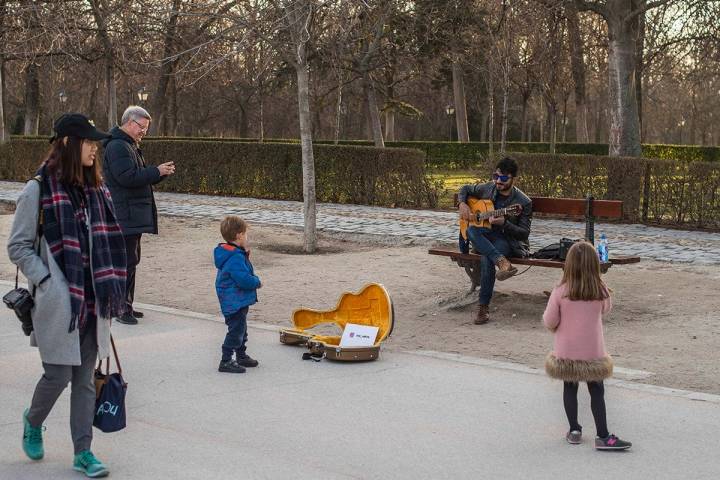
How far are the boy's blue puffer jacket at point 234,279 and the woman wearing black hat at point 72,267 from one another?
6.98 feet

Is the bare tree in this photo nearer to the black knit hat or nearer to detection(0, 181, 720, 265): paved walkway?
detection(0, 181, 720, 265): paved walkway

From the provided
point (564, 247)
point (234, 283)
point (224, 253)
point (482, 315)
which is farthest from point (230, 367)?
point (564, 247)

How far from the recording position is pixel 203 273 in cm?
1187

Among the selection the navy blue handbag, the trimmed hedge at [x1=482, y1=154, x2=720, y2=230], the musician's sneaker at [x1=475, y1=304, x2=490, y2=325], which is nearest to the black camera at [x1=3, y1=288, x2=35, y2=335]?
the navy blue handbag

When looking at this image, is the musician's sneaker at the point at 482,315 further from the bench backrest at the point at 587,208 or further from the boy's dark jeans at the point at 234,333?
the boy's dark jeans at the point at 234,333

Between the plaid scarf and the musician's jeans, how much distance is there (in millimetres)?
4598

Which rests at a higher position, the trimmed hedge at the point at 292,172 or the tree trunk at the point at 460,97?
the tree trunk at the point at 460,97

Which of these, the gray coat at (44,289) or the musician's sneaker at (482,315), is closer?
the gray coat at (44,289)

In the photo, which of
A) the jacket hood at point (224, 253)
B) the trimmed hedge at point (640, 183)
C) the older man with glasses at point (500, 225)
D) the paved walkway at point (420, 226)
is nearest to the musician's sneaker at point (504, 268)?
the older man with glasses at point (500, 225)

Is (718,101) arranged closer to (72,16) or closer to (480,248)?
(72,16)

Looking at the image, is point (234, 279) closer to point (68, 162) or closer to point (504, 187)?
point (68, 162)

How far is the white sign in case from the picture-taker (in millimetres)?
7766

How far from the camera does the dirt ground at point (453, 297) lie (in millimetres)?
8016

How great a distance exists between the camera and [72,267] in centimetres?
495
